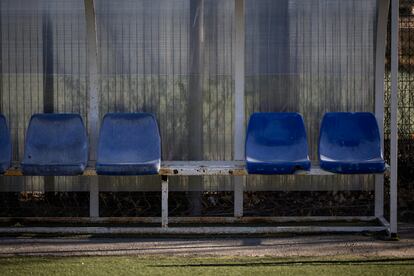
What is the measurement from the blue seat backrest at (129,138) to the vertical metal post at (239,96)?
2.40 feet

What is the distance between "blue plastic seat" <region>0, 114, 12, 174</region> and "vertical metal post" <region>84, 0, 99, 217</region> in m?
0.74

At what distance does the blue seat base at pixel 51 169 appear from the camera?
6992 millimetres

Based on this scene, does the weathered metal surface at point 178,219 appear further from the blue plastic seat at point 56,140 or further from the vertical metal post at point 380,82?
the blue plastic seat at point 56,140

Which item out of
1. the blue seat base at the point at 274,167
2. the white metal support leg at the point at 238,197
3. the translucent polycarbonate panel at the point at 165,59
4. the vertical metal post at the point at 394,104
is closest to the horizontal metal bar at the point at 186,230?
the vertical metal post at the point at 394,104

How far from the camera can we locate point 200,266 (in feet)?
19.3

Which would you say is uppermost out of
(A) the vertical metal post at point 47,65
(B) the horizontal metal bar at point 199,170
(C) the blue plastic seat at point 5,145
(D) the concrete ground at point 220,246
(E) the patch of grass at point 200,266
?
(A) the vertical metal post at point 47,65

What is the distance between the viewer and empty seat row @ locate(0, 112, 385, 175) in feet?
24.1

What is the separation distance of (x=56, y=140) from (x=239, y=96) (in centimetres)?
172

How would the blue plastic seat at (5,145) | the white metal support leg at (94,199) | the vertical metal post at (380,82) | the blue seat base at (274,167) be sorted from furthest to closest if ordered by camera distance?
the white metal support leg at (94,199)
the vertical metal post at (380,82)
the blue plastic seat at (5,145)
the blue seat base at (274,167)

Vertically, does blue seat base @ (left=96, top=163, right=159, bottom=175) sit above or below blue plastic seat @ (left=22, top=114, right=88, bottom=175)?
below

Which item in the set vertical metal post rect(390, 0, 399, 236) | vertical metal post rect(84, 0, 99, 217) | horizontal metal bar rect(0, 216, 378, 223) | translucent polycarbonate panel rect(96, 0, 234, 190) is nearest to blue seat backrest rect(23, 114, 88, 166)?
vertical metal post rect(84, 0, 99, 217)

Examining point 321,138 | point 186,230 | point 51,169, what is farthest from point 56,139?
point 321,138

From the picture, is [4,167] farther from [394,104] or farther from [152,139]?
[394,104]

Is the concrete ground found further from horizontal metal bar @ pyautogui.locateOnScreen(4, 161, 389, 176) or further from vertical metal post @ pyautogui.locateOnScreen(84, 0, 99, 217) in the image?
vertical metal post @ pyautogui.locateOnScreen(84, 0, 99, 217)
